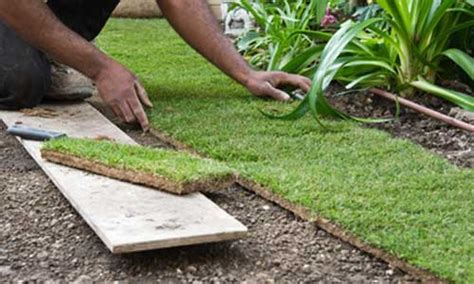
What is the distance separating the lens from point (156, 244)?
1.40m

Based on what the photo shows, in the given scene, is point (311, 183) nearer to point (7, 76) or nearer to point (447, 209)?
point (447, 209)

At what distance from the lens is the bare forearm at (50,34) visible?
7.54 ft

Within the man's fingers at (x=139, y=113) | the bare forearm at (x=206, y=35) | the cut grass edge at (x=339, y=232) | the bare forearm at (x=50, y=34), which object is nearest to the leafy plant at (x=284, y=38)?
the bare forearm at (x=206, y=35)

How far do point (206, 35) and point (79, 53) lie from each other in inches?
19.2

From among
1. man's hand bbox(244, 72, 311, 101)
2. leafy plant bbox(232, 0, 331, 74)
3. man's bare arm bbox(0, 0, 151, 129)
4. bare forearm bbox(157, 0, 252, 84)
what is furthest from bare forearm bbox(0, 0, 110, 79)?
leafy plant bbox(232, 0, 331, 74)

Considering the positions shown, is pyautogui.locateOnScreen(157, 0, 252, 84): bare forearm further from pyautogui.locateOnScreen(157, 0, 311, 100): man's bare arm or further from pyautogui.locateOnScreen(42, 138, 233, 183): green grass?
pyautogui.locateOnScreen(42, 138, 233, 183): green grass

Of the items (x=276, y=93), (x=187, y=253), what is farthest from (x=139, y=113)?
(x=187, y=253)

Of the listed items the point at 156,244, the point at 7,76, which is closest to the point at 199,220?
the point at 156,244

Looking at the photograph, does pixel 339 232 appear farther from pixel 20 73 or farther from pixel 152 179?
pixel 20 73

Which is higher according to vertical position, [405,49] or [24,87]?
[405,49]

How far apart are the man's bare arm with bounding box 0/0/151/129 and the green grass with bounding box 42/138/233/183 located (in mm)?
275

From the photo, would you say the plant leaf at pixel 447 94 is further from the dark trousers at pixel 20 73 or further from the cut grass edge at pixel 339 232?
the dark trousers at pixel 20 73

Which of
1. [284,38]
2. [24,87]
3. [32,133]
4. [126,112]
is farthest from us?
[284,38]

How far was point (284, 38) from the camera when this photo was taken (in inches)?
124
